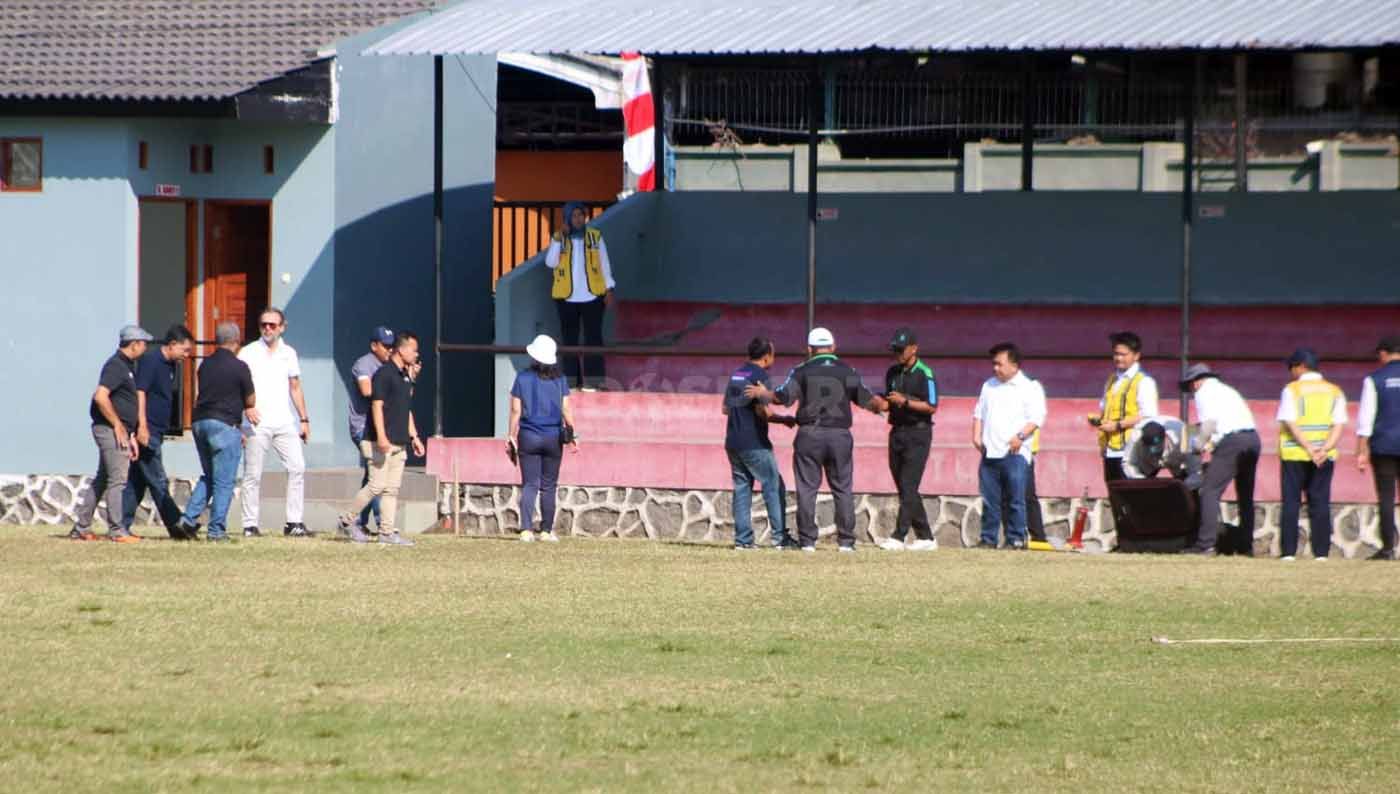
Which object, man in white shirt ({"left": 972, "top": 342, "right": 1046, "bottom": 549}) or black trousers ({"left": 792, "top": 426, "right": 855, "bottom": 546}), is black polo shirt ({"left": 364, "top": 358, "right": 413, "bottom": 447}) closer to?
Answer: black trousers ({"left": 792, "top": 426, "right": 855, "bottom": 546})

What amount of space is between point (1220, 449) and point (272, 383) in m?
7.65

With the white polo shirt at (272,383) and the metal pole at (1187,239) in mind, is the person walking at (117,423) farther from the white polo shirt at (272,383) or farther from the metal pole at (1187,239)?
the metal pole at (1187,239)

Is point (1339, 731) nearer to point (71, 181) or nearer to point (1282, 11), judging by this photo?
point (1282, 11)

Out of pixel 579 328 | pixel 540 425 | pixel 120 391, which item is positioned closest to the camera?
pixel 120 391

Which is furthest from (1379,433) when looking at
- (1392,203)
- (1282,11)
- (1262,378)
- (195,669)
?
(195,669)

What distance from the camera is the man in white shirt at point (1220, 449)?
17.8 metres

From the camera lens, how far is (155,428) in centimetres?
1788

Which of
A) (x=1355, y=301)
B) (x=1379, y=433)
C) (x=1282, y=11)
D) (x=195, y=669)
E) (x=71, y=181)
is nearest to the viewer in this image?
(x=195, y=669)

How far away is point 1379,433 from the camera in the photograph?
17656 mm

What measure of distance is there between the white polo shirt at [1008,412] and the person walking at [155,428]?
21.1 ft

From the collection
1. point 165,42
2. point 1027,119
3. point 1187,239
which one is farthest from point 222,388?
point 1027,119

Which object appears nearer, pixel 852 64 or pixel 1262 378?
pixel 1262 378

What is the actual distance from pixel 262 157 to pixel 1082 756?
15.8 m

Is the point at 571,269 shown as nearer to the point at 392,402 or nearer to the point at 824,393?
the point at 392,402
